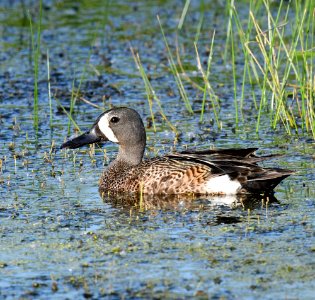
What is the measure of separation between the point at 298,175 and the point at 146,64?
619 cm

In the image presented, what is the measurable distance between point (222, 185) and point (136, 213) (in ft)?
3.30

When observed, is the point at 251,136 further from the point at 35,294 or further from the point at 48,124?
the point at 35,294

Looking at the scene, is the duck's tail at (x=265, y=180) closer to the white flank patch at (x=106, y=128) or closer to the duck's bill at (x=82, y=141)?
the white flank patch at (x=106, y=128)

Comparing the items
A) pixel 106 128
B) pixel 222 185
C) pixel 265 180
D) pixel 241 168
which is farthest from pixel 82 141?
pixel 265 180

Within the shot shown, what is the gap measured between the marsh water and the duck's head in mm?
314

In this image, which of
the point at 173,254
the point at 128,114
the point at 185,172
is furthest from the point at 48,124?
the point at 173,254

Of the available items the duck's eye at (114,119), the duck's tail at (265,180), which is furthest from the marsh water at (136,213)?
the duck's eye at (114,119)

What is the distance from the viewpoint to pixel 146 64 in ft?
50.6

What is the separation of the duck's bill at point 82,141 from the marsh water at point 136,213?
24cm

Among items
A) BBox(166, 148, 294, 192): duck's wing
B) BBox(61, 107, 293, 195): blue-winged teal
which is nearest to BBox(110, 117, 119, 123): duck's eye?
BBox(61, 107, 293, 195): blue-winged teal

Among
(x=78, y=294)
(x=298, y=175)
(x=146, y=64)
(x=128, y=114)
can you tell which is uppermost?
(x=146, y=64)

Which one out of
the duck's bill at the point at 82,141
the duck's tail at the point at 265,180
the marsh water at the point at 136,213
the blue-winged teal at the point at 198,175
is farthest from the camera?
the duck's bill at the point at 82,141

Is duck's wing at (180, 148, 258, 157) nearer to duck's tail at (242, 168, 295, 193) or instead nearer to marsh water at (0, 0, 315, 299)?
duck's tail at (242, 168, 295, 193)

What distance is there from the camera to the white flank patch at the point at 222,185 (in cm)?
917
